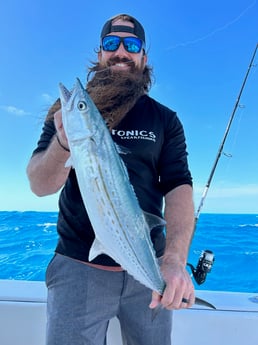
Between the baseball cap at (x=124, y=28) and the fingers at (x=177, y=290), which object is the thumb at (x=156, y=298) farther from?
the baseball cap at (x=124, y=28)

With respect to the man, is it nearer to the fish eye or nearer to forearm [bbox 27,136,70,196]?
forearm [bbox 27,136,70,196]

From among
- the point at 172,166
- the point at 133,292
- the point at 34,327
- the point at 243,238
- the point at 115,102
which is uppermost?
the point at 115,102

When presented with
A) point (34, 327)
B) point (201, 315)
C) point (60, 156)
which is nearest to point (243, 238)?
point (201, 315)

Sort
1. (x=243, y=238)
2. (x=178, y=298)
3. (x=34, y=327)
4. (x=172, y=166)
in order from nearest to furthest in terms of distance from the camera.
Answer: (x=178, y=298) < (x=172, y=166) < (x=34, y=327) < (x=243, y=238)

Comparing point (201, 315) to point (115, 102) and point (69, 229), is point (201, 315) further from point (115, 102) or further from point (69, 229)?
point (115, 102)

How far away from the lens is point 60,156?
3.36 feet

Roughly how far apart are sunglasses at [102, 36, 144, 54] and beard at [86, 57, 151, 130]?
0.06 m

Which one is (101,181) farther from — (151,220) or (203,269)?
(203,269)

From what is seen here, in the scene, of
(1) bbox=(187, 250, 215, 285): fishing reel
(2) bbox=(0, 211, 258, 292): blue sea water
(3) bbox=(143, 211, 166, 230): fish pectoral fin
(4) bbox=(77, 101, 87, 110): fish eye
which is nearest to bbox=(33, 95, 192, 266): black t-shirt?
(3) bbox=(143, 211, 166, 230): fish pectoral fin

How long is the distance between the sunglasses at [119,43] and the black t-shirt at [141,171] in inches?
11.9

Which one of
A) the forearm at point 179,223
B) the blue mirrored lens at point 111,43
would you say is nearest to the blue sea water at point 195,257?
the forearm at point 179,223

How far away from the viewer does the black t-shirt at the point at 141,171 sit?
4.00 feet

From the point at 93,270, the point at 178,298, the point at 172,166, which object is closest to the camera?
the point at 178,298

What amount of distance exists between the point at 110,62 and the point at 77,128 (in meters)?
0.77
